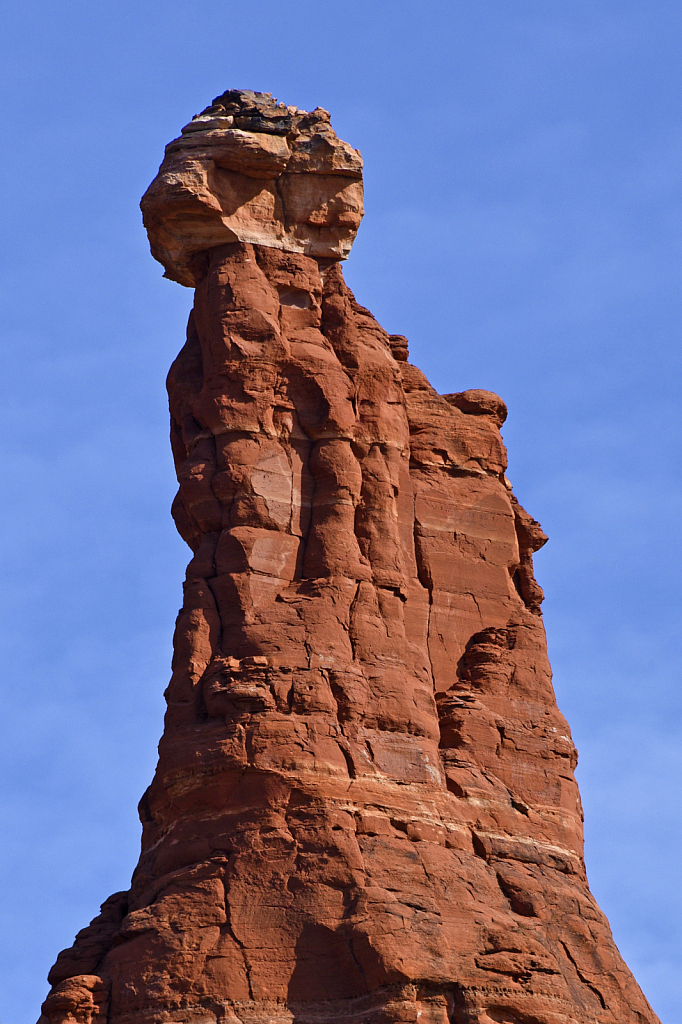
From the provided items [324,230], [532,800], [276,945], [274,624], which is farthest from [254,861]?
[324,230]

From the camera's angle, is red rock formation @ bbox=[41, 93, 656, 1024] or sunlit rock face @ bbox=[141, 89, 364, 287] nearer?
red rock formation @ bbox=[41, 93, 656, 1024]

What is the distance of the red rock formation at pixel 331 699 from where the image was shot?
3741cm

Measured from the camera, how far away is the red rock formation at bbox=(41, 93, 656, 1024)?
37.4m

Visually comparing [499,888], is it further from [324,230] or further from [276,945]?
[324,230]

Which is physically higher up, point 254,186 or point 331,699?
point 254,186

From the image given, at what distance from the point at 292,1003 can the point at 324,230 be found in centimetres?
1386

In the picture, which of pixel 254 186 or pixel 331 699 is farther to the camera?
pixel 254 186

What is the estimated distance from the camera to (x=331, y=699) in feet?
129

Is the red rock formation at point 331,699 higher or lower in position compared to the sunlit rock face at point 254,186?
lower

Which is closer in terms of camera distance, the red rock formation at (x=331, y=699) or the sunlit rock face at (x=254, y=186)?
the red rock formation at (x=331, y=699)

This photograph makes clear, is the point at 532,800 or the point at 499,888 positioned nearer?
the point at 499,888

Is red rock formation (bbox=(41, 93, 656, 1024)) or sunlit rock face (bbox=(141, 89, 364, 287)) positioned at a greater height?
sunlit rock face (bbox=(141, 89, 364, 287))

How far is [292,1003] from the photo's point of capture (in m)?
37.1

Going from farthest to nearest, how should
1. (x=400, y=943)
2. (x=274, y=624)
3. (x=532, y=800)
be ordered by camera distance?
(x=532, y=800) → (x=274, y=624) → (x=400, y=943)
